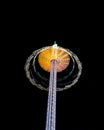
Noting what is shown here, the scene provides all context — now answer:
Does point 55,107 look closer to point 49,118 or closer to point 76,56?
point 49,118

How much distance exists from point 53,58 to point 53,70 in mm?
515

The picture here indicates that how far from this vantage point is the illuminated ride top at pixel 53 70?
1233 cm

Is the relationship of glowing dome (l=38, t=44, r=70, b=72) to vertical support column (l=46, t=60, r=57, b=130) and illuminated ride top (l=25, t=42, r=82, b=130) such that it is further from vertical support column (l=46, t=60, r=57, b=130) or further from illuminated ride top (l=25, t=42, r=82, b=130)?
vertical support column (l=46, t=60, r=57, b=130)

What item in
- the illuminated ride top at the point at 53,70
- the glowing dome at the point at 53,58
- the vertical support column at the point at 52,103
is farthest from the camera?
the glowing dome at the point at 53,58

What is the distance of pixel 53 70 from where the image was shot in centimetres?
1266

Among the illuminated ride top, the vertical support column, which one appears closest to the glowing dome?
the illuminated ride top

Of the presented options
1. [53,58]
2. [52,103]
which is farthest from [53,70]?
[52,103]

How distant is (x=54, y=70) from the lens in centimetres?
1262

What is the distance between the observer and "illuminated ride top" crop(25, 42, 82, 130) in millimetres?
12328

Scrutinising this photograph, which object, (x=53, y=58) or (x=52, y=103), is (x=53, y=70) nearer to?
(x=53, y=58)

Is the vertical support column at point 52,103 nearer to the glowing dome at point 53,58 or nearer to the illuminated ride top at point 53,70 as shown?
the illuminated ride top at point 53,70

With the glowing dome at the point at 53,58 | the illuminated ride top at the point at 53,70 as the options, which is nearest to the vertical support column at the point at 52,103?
the illuminated ride top at the point at 53,70

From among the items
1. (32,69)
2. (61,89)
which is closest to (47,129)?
(61,89)

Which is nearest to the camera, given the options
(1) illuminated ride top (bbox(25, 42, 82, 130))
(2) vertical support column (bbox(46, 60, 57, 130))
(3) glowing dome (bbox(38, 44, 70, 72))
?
(2) vertical support column (bbox(46, 60, 57, 130))
